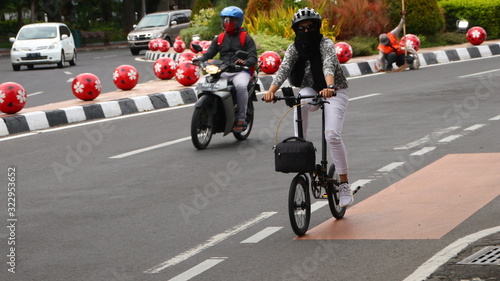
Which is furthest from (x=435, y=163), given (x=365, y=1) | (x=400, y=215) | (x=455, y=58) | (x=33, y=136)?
(x=365, y=1)

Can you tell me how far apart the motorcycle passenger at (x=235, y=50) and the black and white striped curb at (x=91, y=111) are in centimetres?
368

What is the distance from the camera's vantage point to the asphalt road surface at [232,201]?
6.27 metres

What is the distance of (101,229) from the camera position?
7.44 metres

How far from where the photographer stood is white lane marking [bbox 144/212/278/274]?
6.24 m

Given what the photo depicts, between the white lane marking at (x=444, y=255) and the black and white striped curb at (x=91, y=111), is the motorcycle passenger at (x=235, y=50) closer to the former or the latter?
the black and white striped curb at (x=91, y=111)

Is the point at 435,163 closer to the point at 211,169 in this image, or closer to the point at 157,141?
the point at 211,169

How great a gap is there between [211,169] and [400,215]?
2947mm

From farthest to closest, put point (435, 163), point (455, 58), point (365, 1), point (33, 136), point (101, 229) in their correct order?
point (365, 1), point (455, 58), point (33, 136), point (435, 163), point (101, 229)

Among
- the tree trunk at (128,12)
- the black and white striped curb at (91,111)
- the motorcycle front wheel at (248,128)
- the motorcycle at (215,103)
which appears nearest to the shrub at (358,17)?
the black and white striped curb at (91,111)

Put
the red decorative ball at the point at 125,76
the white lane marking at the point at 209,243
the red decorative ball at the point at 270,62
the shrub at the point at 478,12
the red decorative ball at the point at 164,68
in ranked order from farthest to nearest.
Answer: the shrub at the point at 478,12, the red decorative ball at the point at 164,68, the red decorative ball at the point at 270,62, the red decorative ball at the point at 125,76, the white lane marking at the point at 209,243

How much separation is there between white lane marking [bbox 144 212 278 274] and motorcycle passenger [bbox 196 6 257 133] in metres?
4.46

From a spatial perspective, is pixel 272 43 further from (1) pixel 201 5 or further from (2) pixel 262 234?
(1) pixel 201 5

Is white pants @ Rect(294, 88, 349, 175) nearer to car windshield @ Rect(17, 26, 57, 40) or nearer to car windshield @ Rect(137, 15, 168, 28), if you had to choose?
car windshield @ Rect(17, 26, 57, 40)

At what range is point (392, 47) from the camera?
2234 cm
